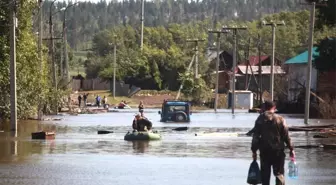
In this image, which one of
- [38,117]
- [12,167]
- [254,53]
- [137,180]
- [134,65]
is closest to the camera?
[137,180]

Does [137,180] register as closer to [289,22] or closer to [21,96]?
[21,96]

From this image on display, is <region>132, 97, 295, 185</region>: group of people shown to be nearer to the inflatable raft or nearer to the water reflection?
the water reflection

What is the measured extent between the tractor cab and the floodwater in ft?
65.5

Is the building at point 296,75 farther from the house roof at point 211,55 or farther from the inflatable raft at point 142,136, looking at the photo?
the house roof at point 211,55

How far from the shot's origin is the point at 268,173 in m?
16.8

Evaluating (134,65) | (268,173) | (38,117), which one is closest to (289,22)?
(134,65)

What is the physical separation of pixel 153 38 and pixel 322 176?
529 feet

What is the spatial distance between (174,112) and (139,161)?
34.1 metres

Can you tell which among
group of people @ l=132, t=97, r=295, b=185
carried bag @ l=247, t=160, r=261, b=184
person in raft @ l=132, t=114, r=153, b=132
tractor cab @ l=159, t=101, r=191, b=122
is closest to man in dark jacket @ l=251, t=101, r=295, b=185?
group of people @ l=132, t=97, r=295, b=185

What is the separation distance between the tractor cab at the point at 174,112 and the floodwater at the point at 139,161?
1998 centimetres

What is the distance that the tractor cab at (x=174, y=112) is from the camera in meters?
58.9

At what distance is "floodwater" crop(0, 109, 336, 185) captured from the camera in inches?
788

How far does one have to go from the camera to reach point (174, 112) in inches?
2341

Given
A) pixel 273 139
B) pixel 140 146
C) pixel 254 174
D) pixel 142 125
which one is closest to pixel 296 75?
pixel 142 125
